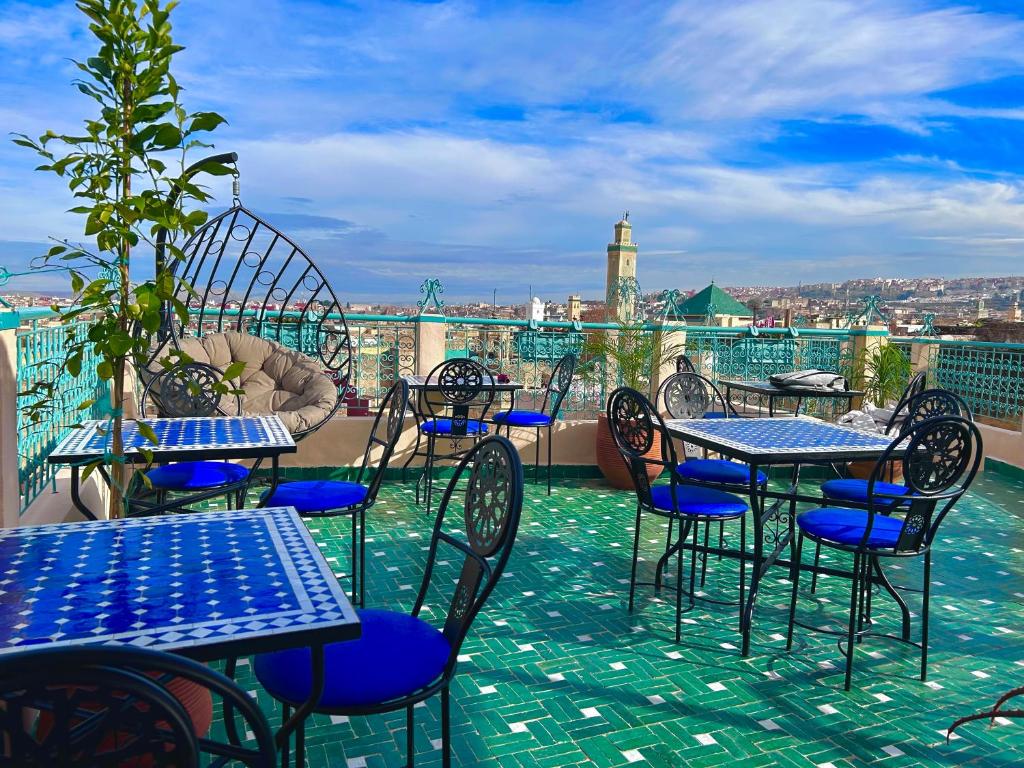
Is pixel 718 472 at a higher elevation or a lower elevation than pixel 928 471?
lower

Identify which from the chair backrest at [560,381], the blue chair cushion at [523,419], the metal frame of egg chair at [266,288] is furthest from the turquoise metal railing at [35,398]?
the chair backrest at [560,381]

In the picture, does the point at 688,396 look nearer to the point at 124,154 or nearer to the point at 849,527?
the point at 849,527

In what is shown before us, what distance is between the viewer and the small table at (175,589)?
1.28 metres

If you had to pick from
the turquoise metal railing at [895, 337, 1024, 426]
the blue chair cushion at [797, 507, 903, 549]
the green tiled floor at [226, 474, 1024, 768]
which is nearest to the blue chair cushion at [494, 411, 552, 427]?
the green tiled floor at [226, 474, 1024, 768]

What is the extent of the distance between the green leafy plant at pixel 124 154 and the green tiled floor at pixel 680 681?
4.63 feet

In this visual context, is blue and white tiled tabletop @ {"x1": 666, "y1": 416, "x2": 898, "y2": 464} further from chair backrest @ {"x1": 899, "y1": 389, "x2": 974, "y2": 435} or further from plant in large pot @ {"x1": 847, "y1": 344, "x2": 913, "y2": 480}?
plant in large pot @ {"x1": 847, "y1": 344, "x2": 913, "y2": 480}

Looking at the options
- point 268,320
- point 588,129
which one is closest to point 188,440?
point 268,320

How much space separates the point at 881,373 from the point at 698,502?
475 centimetres

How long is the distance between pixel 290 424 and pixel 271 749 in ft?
14.1

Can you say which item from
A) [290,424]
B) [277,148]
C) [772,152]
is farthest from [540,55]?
[772,152]

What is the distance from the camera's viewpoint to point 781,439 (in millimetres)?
3562

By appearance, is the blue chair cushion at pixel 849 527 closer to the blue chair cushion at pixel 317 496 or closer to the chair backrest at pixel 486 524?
the chair backrest at pixel 486 524

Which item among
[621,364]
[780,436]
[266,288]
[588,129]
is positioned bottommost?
[780,436]

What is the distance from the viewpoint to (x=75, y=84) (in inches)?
87.4
